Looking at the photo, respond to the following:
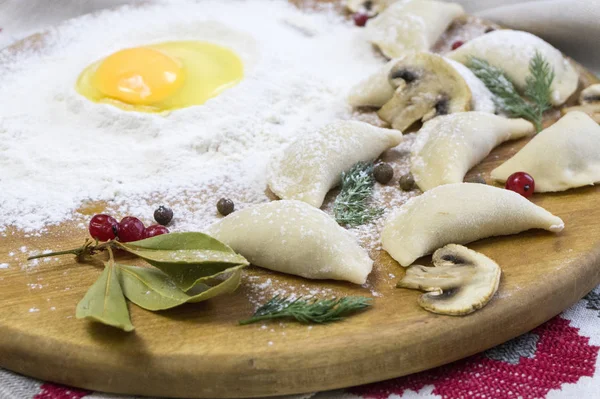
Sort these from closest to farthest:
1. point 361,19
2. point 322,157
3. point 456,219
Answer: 1. point 456,219
2. point 322,157
3. point 361,19

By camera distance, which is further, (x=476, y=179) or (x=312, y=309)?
(x=476, y=179)

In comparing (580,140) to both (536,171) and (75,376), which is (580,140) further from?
(75,376)

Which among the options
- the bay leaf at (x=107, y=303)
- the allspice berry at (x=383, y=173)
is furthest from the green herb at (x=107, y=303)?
the allspice berry at (x=383, y=173)

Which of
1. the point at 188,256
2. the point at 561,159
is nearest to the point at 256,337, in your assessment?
the point at 188,256

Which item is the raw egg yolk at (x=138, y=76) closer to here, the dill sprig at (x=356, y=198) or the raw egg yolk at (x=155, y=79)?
the raw egg yolk at (x=155, y=79)

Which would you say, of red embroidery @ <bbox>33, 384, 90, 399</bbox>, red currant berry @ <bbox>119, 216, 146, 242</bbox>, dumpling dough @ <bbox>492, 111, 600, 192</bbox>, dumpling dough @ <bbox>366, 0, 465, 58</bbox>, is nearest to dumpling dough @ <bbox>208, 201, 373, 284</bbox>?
red currant berry @ <bbox>119, 216, 146, 242</bbox>

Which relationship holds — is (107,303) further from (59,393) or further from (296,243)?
(296,243)
